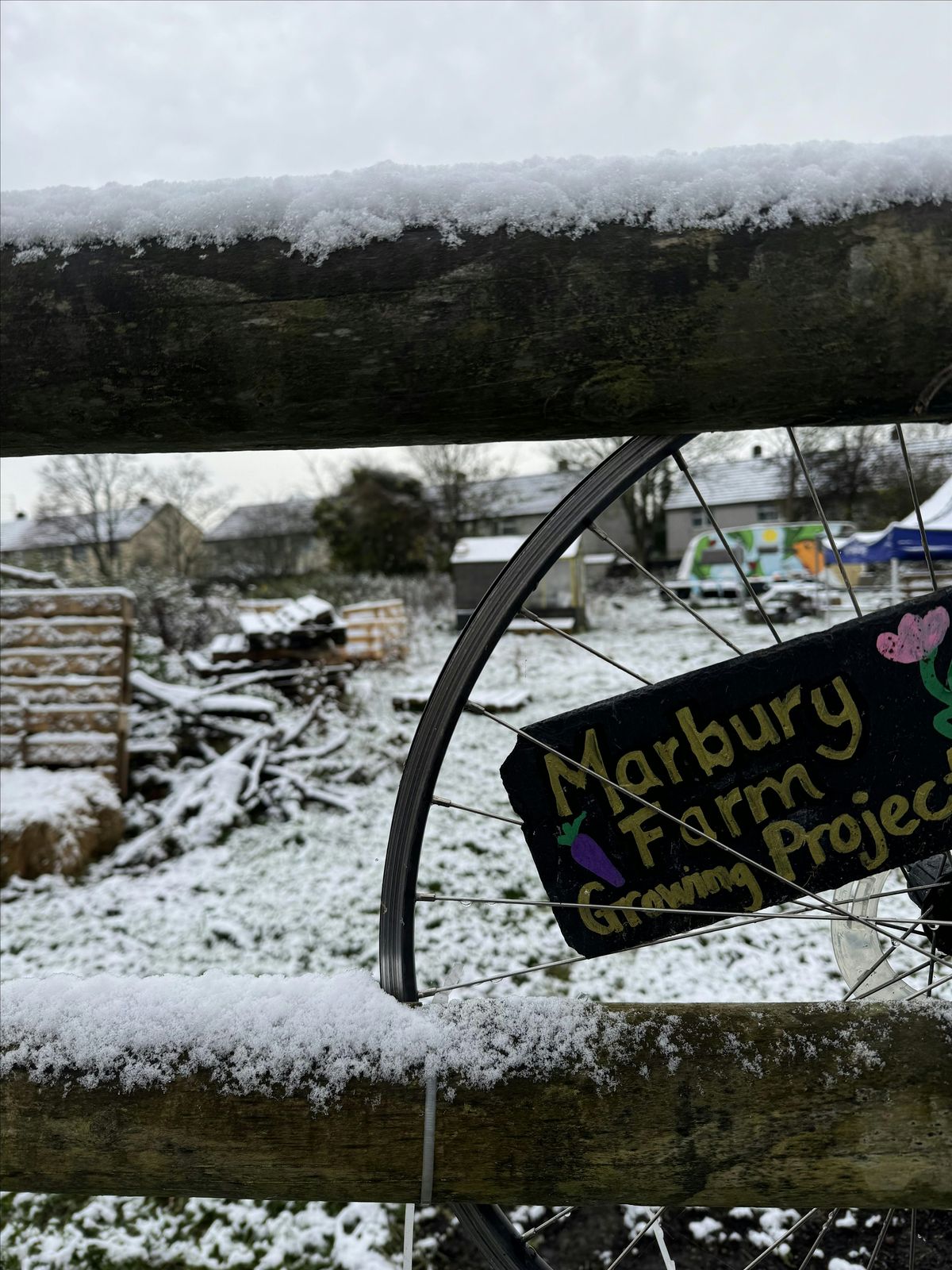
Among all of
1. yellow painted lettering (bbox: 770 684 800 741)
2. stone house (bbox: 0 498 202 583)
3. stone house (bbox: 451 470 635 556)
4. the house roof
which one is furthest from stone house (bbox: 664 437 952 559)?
stone house (bbox: 0 498 202 583)

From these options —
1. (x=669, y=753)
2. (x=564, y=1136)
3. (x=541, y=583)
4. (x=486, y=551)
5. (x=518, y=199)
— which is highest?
(x=486, y=551)

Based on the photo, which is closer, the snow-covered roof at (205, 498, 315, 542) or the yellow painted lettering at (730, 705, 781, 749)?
the yellow painted lettering at (730, 705, 781, 749)

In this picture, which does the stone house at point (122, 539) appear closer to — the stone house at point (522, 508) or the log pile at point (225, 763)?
the stone house at point (522, 508)

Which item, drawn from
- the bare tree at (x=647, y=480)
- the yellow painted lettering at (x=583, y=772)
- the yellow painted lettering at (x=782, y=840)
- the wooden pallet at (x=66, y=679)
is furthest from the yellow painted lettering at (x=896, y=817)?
the bare tree at (x=647, y=480)

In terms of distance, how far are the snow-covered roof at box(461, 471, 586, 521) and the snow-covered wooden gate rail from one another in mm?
12486

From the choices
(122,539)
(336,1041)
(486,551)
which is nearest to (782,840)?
(336,1041)

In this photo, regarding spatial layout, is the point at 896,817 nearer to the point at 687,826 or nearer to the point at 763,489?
the point at 687,826

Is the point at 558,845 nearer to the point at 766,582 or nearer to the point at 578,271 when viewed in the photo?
the point at 578,271

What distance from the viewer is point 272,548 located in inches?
812

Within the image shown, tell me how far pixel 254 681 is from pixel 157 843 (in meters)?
2.10

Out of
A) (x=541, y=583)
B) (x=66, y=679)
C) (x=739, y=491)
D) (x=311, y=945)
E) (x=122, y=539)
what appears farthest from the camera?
(x=122, y=539)

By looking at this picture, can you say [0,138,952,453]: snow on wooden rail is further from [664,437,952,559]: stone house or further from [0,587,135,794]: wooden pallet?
[664,437,952,559]: stone house

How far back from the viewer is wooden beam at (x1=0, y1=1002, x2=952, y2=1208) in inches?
36.5

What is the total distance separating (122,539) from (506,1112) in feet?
73.3
